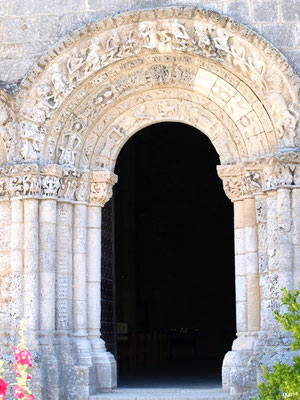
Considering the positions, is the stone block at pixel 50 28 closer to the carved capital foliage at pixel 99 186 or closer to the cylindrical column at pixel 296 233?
the carved capital foliage at pixel 99 186

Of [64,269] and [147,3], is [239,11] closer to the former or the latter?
[147,3]

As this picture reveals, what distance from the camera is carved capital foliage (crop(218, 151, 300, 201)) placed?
8.92 meters

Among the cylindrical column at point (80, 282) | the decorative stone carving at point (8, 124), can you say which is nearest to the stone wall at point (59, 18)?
the decorative stone carving at point (8, 124)

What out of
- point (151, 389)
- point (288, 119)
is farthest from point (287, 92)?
point (151, 389)

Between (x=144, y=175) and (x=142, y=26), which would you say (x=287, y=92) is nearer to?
(x=142, y=26)

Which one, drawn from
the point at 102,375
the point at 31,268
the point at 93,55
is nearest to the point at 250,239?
the point at 102,375

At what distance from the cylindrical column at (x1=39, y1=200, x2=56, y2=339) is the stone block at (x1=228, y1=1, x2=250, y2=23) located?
2.95 m

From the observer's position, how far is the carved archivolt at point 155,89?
30.0ft

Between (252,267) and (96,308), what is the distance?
1906 millimetres

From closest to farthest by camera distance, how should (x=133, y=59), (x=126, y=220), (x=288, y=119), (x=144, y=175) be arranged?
1. (x=288, y=119)
2. (x=133, y=59)
3. (x=126, y=220)
4. (x=144, y=175)

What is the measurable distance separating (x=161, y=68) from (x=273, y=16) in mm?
1408

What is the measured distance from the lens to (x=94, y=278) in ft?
32.0

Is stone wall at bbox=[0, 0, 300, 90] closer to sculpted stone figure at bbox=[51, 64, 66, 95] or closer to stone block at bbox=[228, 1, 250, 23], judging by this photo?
stone block at bbox=[228, 1, 250, 23]

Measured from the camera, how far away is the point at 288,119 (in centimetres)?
895
